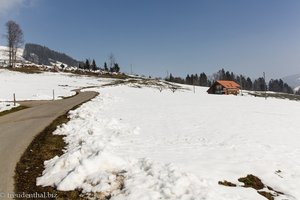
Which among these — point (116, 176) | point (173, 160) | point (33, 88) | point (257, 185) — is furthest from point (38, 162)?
point (33, 88)

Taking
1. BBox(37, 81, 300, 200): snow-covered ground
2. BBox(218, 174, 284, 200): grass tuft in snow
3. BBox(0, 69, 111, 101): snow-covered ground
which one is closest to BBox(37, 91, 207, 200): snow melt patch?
BBox(37, 81, 300, 200): snow-covered ground

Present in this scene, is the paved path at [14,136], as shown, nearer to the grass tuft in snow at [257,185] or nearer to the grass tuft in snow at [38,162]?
the grass tuft in snow at [38,162]

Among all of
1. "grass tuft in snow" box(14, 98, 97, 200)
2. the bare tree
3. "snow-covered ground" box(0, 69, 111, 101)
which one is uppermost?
the bare tree

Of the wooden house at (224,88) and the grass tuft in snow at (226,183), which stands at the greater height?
the wooden house at (224,88)

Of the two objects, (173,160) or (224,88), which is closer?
(173,160)

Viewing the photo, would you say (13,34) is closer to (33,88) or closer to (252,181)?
(33,88)

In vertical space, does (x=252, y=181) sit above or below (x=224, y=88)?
below

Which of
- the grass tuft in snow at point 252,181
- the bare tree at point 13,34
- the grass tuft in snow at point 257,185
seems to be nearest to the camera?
the grass tuft in snow at point 257,185

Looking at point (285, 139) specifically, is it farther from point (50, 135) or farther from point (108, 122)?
point (50, 135)

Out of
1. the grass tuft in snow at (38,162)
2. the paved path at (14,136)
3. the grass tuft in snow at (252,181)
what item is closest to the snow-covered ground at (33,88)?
the paved path at (14,136)

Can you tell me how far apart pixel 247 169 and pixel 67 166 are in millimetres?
6358

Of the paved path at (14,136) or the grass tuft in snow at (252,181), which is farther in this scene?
the paved path at (14,136)

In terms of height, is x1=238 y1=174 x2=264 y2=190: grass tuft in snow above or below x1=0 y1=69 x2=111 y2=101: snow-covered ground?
below

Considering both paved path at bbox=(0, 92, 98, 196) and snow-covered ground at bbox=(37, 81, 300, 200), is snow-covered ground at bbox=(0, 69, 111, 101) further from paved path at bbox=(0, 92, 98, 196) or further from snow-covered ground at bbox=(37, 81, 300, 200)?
snow-covered ground at bbox=(37, 81, 300, 200)
